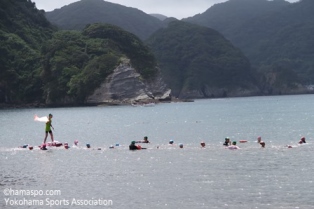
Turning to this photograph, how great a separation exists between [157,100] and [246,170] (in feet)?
526

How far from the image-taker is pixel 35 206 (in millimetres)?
28297

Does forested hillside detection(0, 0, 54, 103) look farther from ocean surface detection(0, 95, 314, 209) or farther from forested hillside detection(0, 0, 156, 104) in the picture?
ocean surface detection(0, 95, 314, 209)

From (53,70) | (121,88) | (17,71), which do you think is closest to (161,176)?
(121,88)

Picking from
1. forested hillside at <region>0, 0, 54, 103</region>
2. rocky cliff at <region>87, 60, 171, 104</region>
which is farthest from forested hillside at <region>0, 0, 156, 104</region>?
rocky cliff at <region>87, 60, 171, 104</region>

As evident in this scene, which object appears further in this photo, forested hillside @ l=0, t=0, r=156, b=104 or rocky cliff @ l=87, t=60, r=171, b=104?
Answer: forested hillside @ l=0, t=0, r=156, b=104

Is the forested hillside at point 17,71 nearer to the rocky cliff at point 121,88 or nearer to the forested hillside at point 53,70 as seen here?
the forested hillside at point 53,70

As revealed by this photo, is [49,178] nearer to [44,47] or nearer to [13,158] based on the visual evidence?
[13,158]

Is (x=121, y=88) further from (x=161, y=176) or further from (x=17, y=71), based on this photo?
(x=161, y=176)

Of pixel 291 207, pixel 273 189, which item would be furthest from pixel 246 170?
pixel 291 207

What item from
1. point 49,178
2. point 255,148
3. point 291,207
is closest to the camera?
point 291,207

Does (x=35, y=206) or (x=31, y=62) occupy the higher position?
(x=31, y=62)

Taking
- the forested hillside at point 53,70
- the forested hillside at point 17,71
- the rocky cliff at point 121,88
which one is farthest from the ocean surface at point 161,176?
the forested hillside at point 17,71

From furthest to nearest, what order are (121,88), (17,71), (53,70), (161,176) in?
1. (17,71)
2. (53,70)
3. (121,88)
4. (161,176)

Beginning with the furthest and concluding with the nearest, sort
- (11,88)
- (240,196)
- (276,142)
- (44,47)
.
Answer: (44,47), (11,88), (276,142), (240,196)
